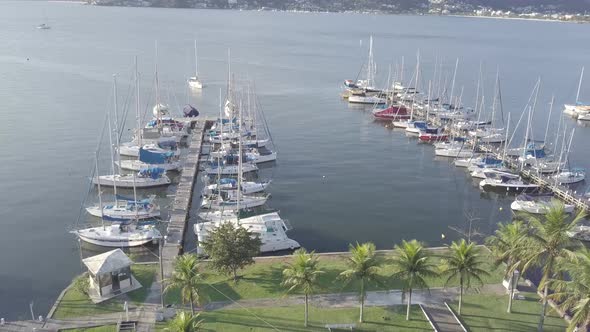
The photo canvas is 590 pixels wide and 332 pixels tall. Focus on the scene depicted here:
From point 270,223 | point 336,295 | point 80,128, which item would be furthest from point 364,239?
point 80,128

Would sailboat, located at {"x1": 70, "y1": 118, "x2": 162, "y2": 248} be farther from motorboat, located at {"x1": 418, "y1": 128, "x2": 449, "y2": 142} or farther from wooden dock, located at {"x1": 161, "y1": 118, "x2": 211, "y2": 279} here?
motorboat, located at {"x1": 418, "y1": 128, "x2": 449, "y2": 142}

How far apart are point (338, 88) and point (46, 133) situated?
76.2 meters

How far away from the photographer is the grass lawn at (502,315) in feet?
114

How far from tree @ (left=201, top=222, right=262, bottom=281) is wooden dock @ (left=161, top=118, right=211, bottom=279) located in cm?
531

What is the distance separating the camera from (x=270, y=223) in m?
50.5

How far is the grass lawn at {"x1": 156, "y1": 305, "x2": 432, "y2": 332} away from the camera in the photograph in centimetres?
3441

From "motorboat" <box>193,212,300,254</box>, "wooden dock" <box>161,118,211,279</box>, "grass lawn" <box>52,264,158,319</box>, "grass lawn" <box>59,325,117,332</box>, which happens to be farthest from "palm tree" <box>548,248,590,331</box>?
"wooden dock" <box>161,118,211,279</box>

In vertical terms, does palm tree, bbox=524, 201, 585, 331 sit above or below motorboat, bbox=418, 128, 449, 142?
above

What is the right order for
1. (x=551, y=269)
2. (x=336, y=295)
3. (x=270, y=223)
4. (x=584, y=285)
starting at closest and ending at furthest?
(x=584, y=285)
(x=551, y=269)
(x=336, y=295)
(x=270, y=223)

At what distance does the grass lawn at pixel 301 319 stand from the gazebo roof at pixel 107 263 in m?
6.50

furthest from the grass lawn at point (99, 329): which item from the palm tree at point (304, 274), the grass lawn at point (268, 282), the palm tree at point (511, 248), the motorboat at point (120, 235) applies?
the palm tree at point (511, 248)

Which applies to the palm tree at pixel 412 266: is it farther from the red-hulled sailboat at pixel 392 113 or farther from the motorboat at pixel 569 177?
the red-hulled sailboat at pixel 392 113

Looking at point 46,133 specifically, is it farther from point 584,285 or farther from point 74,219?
point 584,285

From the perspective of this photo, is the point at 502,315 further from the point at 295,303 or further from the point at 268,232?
the point at 268,232
